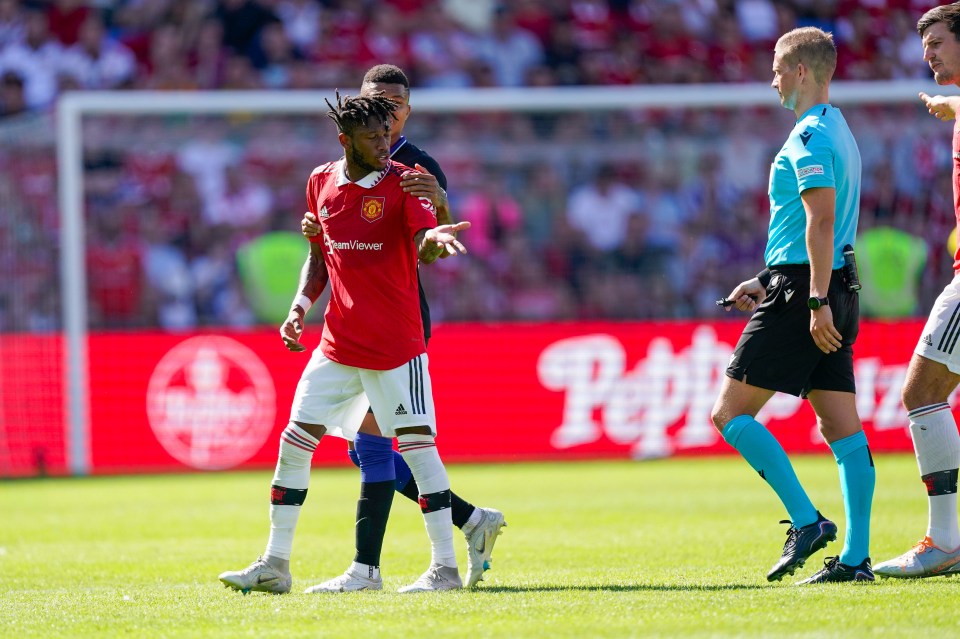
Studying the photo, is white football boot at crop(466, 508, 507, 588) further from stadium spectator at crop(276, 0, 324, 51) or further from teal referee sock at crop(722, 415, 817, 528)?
stadium spectator at crop(276, 0, 324, 51)

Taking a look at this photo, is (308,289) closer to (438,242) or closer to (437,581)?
(438,242)

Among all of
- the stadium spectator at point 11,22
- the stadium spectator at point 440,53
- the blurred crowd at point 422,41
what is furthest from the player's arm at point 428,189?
the stadium spectator at point 11,22

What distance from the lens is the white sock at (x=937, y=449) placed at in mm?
6488

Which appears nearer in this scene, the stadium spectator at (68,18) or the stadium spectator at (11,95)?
the stadium spectator at (11,95)

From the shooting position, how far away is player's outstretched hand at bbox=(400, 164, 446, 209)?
20.8ft

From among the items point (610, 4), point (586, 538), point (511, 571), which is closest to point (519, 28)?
point (610, 4)

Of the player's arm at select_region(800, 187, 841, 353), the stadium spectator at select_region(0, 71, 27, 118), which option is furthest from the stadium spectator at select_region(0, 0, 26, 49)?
the player's arm at select_region(800, 187, 841, 353)

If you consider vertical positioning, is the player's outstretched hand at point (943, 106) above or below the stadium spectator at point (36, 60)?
below

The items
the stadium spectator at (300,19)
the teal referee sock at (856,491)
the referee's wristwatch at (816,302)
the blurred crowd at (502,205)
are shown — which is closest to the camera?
the referee's wristwatch at (816,302)

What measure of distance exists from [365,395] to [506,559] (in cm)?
186

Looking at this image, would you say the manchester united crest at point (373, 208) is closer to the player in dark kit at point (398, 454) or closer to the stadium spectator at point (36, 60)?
the player in dark kit at point (398, 454)

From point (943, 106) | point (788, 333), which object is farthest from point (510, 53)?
point (788, 333)

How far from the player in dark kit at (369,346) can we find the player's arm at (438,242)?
0.18 metres

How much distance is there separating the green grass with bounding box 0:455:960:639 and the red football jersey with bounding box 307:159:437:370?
1.15 m
